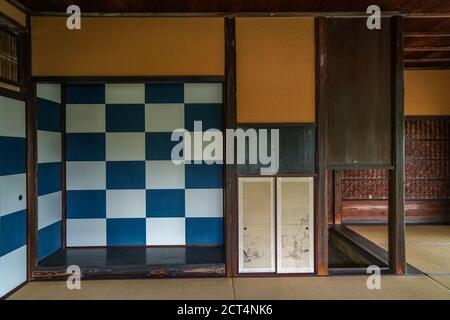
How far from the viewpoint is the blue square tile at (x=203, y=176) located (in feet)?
14.0

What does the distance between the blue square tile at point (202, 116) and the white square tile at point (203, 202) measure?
67cm

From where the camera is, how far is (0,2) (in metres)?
3.05

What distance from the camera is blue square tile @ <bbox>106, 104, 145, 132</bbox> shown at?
4.21 metres

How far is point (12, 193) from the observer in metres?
3.23

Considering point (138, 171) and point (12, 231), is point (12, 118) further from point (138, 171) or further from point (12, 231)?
point (138, 171)

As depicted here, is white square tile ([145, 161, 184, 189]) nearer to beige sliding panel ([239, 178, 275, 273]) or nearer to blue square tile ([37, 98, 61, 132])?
beige sliding panel ([239, 178, 275, 273])

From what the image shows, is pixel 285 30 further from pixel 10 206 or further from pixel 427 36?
pixel 10 206

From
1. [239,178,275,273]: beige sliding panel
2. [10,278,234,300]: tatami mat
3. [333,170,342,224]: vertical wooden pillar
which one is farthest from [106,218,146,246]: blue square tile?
[333,170,342,224]: vertical wooden pillar

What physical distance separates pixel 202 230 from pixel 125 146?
1208mm

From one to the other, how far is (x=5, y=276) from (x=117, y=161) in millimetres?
1536

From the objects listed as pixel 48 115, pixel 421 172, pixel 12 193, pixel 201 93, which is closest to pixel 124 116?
pixel 48 115

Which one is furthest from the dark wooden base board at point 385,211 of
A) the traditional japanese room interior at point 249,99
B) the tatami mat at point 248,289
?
the tatami mat at point 248,289

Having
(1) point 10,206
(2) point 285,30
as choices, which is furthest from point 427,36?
(1) point 10,206

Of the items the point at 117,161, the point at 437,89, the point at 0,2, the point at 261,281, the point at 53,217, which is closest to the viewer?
the point at 0,2
